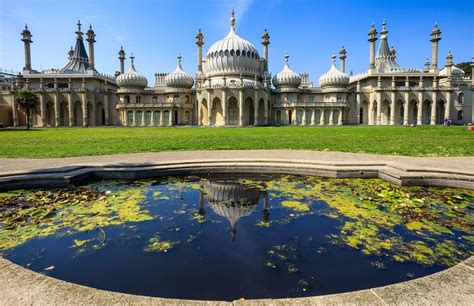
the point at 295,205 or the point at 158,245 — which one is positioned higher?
the point at 295,205

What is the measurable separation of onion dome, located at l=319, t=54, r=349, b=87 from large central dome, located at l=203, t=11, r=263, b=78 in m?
13.7

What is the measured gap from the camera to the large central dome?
53500 millimetres

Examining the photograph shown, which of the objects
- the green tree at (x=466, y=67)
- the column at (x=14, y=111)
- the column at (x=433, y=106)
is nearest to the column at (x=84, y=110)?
the column at (x=14, y=111)

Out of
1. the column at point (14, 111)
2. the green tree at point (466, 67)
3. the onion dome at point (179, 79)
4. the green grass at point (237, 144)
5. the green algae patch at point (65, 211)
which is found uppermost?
the green tree at point (466, 67)

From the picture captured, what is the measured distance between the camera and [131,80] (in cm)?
5881

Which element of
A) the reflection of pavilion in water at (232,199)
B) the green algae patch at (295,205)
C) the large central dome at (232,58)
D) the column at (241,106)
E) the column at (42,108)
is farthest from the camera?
the column at (42,108)

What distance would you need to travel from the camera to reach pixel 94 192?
7266 millimetres

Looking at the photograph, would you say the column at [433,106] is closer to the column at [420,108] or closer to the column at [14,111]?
the column at [420,108]

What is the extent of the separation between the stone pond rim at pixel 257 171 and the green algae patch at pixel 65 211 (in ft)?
2.82

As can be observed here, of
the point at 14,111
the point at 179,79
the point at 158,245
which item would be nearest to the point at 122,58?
the point at 179,79

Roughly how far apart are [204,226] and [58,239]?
222cm

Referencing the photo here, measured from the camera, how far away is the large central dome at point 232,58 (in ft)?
176

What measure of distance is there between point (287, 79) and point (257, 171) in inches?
2038

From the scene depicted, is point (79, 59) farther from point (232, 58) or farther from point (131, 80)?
point (232, 58)
